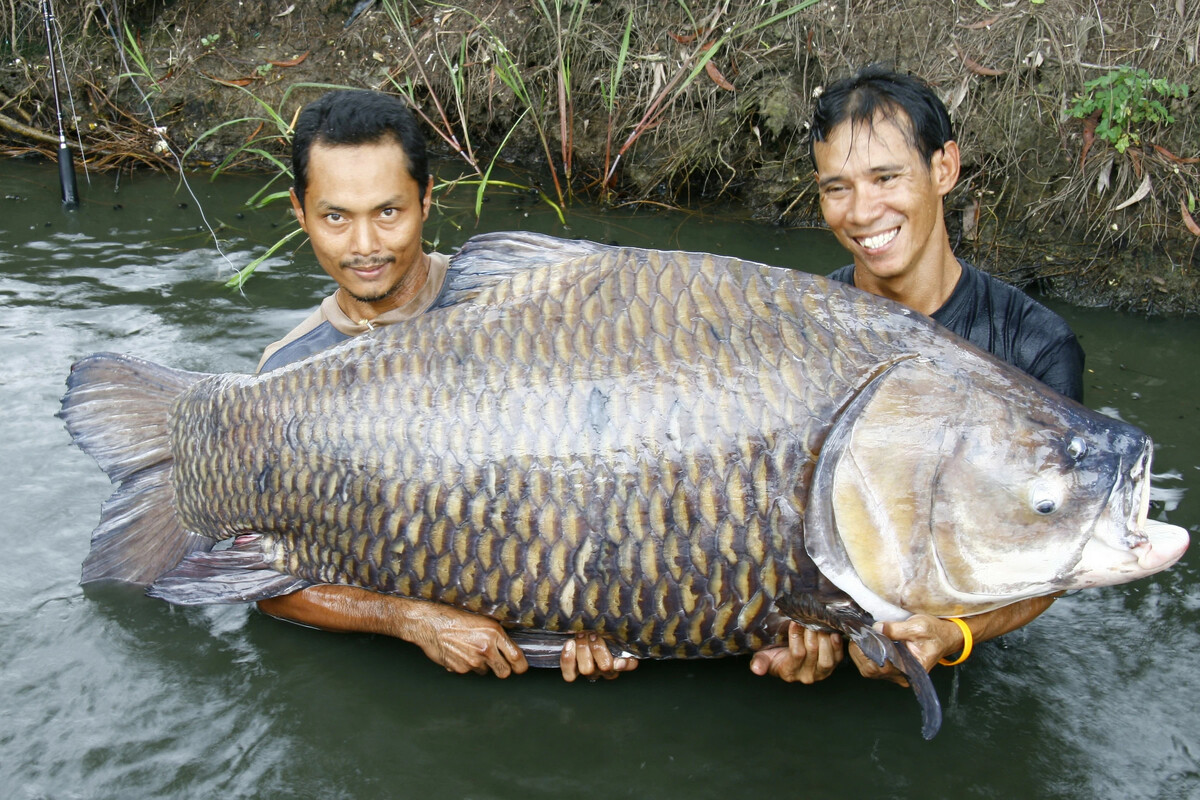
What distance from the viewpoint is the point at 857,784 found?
2537mm

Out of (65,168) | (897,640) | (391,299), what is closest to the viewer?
(897,640)

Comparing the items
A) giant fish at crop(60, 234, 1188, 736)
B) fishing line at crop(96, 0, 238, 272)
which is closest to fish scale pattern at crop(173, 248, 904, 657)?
giant fish at crop(60, 234, 1188, 736)

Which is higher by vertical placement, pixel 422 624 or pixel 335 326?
pixel 335 326

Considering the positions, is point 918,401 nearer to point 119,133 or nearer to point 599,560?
point 599,560

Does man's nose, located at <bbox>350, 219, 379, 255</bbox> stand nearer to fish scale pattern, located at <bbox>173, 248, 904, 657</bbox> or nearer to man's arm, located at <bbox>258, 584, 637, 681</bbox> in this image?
Result: fish scale pattern, located at <bbox>173, 248, 904, 657</bbox>

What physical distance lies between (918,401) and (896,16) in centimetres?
437

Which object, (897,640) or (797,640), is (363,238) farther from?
(897,640)

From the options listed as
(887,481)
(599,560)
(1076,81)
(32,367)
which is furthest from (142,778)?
(1076,81)

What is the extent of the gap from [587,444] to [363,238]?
114 centimetres

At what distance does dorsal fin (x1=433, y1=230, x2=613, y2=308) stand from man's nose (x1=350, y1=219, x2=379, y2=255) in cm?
50

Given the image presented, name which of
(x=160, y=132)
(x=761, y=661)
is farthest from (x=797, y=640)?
(x=160, y=132)

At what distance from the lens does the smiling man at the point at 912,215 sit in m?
2.98

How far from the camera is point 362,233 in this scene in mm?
3066

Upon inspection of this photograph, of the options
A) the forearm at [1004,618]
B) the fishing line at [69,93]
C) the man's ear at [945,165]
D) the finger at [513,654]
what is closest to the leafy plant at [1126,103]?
the man's ear at [945,165]
